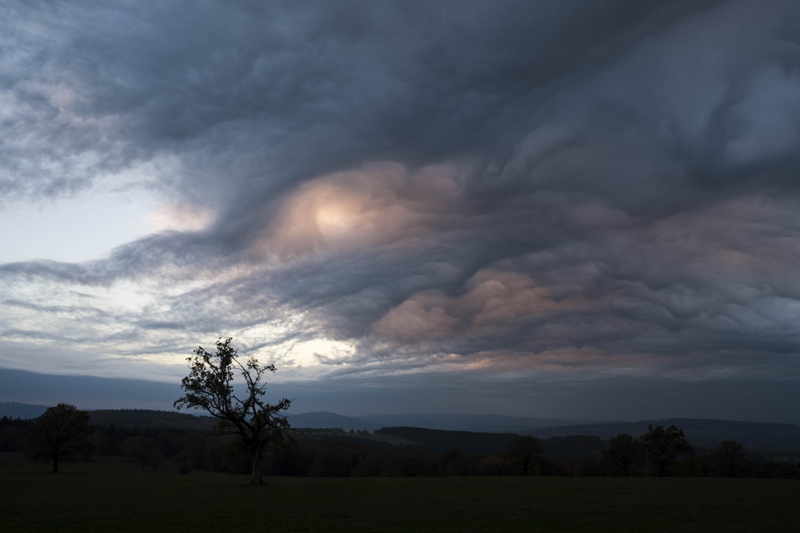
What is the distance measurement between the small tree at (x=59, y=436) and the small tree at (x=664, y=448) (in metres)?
100

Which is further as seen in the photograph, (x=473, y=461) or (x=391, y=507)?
(x=473, y=461)

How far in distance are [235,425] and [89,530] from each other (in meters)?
30.5

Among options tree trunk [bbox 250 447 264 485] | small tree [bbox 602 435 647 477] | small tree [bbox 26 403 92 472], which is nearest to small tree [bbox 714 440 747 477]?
small tree [bbox 602 435 647 477]

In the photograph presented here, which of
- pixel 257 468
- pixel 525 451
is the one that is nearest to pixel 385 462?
pixel 525 451

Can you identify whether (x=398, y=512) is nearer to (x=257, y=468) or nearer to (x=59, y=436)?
(x=257, y=468)

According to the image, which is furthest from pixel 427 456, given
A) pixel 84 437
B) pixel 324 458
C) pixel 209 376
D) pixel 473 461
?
pixel 209 376

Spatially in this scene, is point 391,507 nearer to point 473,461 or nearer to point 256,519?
point 256,519

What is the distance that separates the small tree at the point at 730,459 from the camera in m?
88.7

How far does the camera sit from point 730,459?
89188mm

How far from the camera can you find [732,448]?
90.4 m

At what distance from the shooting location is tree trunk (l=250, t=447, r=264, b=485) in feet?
153

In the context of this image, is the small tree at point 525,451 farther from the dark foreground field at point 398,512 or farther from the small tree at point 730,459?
the dark foreground field at point 398,512

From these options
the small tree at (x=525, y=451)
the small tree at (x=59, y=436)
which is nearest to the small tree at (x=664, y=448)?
the small tree at (x=525, y=451)

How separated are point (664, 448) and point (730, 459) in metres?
15.5
